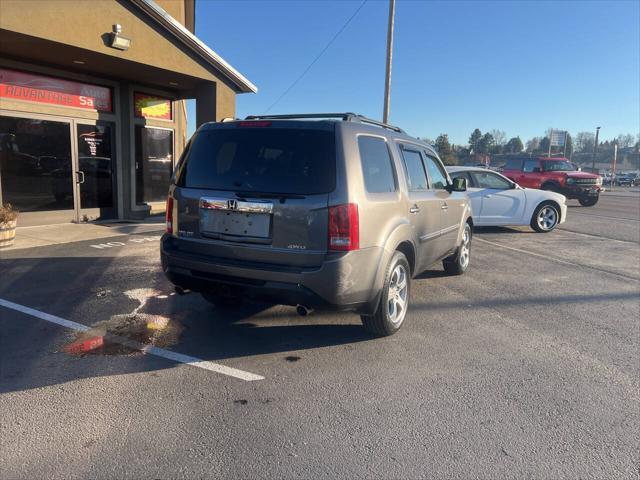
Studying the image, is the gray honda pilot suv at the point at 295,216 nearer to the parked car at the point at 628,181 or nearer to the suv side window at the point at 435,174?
the suv side window at the point at 435,174

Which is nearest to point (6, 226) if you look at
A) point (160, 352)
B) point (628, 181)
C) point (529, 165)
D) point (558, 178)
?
point (160, 352)

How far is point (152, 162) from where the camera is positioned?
12977 mm

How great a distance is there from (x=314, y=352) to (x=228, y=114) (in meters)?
8.92

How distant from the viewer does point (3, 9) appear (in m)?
7.45

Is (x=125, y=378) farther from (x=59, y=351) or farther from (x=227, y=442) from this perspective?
(x=227, y=442)

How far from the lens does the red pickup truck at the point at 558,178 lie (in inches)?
808

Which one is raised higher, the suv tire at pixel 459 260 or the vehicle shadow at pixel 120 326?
the suv tire at pixel 459 260

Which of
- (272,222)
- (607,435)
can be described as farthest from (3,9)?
(607,435)

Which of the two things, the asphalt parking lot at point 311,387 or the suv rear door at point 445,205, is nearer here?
the asphalt parking lot at point 311,387

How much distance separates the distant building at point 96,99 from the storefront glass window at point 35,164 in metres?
0.02

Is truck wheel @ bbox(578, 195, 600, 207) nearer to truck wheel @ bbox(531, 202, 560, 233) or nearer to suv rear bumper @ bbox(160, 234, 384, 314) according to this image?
truck wheel @ bbox(531, 202, 560, 233)

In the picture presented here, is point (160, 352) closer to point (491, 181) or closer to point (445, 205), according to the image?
point (445, 205)

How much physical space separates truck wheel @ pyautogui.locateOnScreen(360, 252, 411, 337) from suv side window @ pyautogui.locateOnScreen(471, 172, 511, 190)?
25.4ft

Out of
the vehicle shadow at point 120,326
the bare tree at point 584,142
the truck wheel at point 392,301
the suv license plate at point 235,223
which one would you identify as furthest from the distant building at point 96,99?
the bare tree at point 584,142
